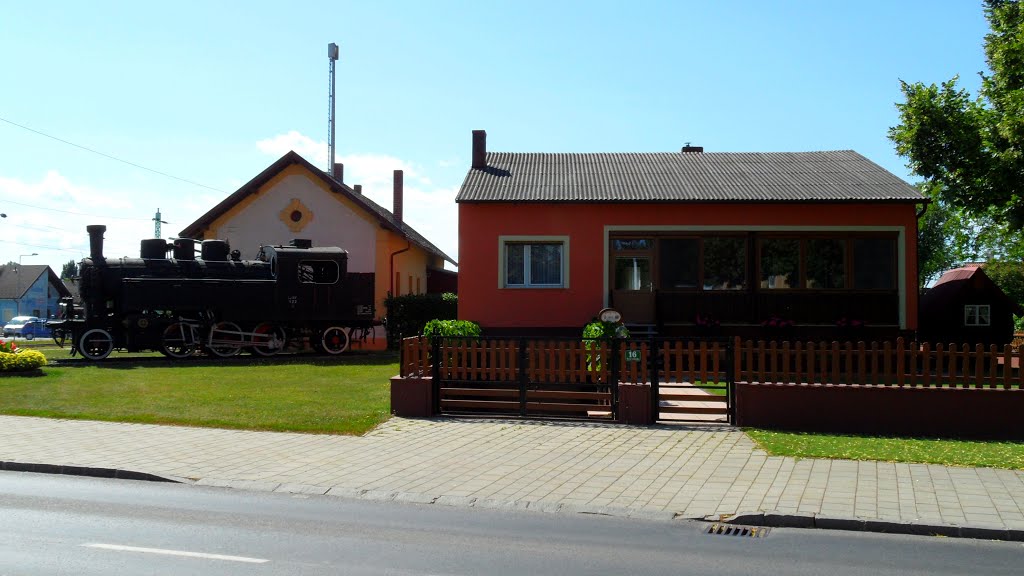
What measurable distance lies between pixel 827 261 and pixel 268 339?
15419mm

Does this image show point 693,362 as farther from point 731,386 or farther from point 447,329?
point 447,329

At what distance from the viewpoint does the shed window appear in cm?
2628

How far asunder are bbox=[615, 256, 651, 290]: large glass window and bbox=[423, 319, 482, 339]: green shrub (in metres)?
7.15

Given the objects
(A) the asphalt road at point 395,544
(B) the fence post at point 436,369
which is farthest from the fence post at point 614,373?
(A) the asphalt road at point 395,544

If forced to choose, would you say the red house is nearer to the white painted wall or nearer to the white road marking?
the white painted wall

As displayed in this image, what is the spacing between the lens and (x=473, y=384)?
13672 millimetres

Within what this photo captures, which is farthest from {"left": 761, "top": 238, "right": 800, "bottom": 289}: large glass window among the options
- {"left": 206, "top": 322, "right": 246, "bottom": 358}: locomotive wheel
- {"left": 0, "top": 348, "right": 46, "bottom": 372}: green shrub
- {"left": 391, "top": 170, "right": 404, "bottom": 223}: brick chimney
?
{"left": 391, "top": 170, "right": 404, "bottom": 223}: brick chimney

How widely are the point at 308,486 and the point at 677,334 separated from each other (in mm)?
13810

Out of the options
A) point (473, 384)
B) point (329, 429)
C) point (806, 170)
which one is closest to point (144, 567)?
point (329, 429)

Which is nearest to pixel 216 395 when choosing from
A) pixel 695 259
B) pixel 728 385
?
pixel 728 385

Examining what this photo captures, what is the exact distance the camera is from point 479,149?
79.8 feet

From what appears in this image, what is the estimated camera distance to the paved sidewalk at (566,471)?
7879 mm

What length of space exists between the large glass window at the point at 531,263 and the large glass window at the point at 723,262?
3.56 metres

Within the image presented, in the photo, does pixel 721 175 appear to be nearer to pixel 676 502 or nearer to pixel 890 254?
pixel 890 254
